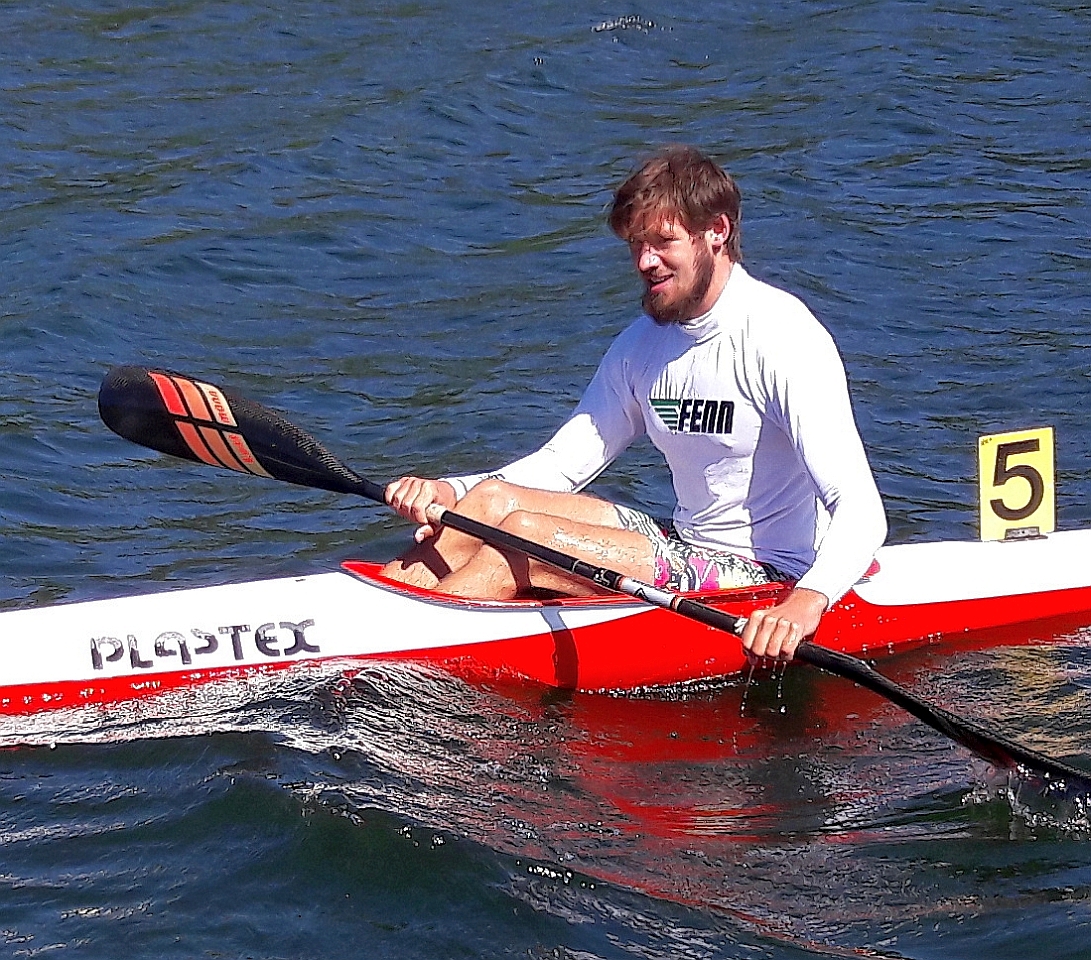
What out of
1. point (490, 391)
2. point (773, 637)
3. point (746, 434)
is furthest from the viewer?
point (490, 391)

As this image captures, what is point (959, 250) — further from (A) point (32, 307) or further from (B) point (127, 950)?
(B) point (127, 950)

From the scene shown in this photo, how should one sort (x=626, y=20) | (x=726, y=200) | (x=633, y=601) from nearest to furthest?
(x=726, y=200), (x=633, y=601), (x=626, y=20)

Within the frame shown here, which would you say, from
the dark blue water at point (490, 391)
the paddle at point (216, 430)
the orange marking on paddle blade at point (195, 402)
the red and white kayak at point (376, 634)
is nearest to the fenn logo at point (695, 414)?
the red and white kayak at point (376, 634)

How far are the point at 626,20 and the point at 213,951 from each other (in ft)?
35.4

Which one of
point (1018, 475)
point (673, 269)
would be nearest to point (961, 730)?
point (1018, 475)

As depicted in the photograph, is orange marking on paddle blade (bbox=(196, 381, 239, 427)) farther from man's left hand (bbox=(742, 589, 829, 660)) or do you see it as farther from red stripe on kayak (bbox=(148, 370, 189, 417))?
man's left hand (bbox=(742, 589, 829, 660))

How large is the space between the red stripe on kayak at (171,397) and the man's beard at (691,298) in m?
1.51

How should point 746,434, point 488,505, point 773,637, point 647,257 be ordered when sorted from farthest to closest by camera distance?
point 488,505, point 746,434, point 647,257, point 773,637

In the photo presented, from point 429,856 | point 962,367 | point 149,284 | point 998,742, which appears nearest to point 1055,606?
point 998,742

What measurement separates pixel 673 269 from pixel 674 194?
0.68 ft

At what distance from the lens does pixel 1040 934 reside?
3812 mm

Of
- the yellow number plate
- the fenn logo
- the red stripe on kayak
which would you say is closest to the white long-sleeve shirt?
the fenn logo

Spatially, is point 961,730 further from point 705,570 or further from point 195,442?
point 195,442

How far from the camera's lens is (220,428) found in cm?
531
